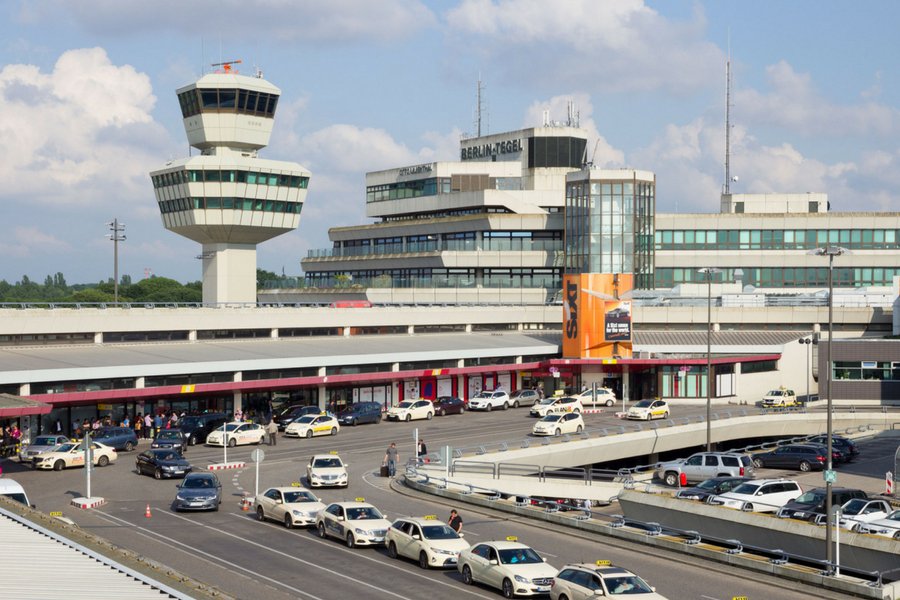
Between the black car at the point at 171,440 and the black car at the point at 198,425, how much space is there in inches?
87.7

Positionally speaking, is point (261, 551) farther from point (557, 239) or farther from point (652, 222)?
point (557, 239)

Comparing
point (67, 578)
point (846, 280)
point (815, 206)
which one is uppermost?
point (815, 206)

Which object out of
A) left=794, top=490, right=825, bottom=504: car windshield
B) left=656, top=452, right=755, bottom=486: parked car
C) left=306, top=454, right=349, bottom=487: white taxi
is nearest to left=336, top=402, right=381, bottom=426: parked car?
left=306, top=454, right=349, bottom=487: white taxi

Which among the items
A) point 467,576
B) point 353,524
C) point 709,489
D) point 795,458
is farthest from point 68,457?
point 795,458

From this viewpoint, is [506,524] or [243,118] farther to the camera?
[243,118]

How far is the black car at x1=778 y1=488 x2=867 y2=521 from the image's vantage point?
41.4 metres

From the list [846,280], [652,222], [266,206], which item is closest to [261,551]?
[266,206]

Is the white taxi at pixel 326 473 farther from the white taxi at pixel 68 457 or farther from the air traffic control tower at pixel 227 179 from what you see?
the air traffic control tower at pixel 227 179

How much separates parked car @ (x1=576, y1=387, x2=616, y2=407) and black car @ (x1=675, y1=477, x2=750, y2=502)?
113 ft

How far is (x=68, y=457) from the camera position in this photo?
55.2 m

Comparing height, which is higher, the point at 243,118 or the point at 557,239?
the point at 243,118

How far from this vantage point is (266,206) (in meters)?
97.7

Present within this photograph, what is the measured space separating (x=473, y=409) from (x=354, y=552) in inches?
1857

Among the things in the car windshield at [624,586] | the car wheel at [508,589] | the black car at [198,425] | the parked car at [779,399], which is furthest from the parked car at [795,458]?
the car windshield at [624,586]
